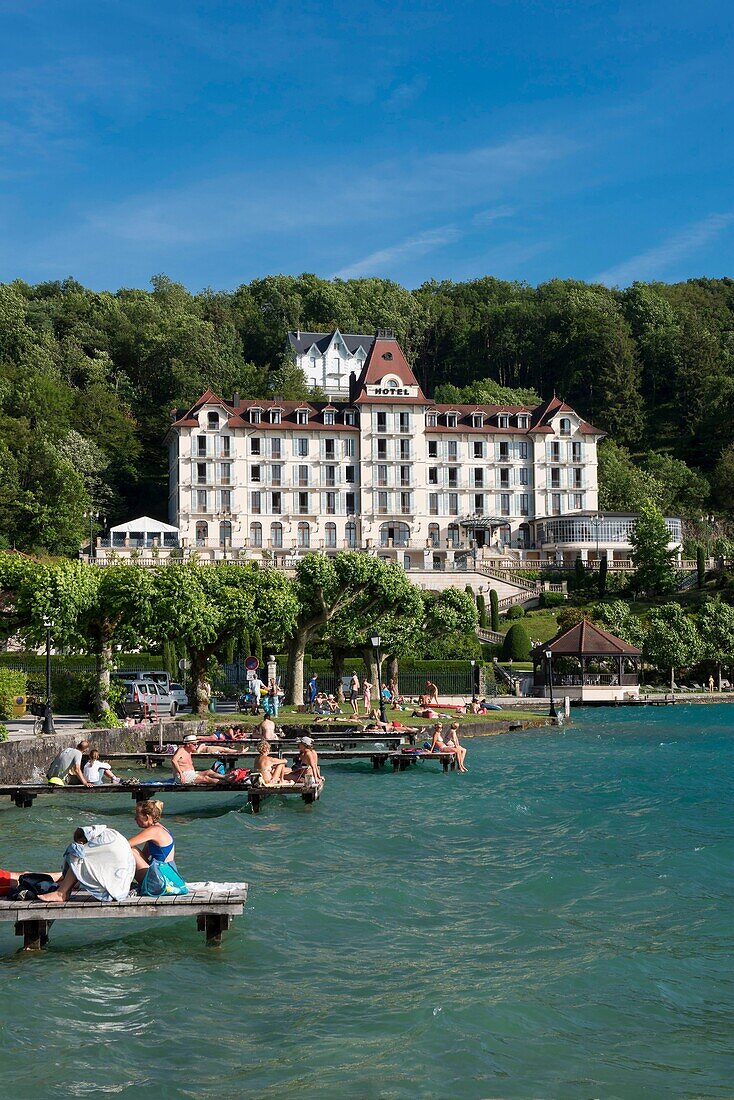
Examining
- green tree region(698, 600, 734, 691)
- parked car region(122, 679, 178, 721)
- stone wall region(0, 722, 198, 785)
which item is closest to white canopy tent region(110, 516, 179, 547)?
parked car region(122, 679, 178, 721)

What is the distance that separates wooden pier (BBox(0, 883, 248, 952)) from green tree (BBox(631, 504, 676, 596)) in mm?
72537

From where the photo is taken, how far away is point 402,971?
11.5 m

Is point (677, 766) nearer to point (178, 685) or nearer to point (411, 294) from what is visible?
point (178, 685)

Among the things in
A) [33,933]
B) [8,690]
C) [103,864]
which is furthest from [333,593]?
[33,933]

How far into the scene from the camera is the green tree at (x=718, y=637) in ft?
212

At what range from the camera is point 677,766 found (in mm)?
30984

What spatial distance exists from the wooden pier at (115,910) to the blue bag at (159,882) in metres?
0.15

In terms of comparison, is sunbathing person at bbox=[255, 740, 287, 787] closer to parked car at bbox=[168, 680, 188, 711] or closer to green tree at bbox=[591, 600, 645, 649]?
parked car at bbox=[168, 680, 188, 711]

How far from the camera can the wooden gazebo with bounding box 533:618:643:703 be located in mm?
57688

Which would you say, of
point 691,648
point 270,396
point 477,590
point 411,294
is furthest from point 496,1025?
point 411,294

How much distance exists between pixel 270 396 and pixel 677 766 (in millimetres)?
85292

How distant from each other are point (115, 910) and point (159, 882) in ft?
2.12

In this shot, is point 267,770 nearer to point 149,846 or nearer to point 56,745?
point 56,745

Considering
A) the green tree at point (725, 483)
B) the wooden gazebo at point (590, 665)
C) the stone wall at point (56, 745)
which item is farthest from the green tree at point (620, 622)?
the stone wall at point (56, 745)
